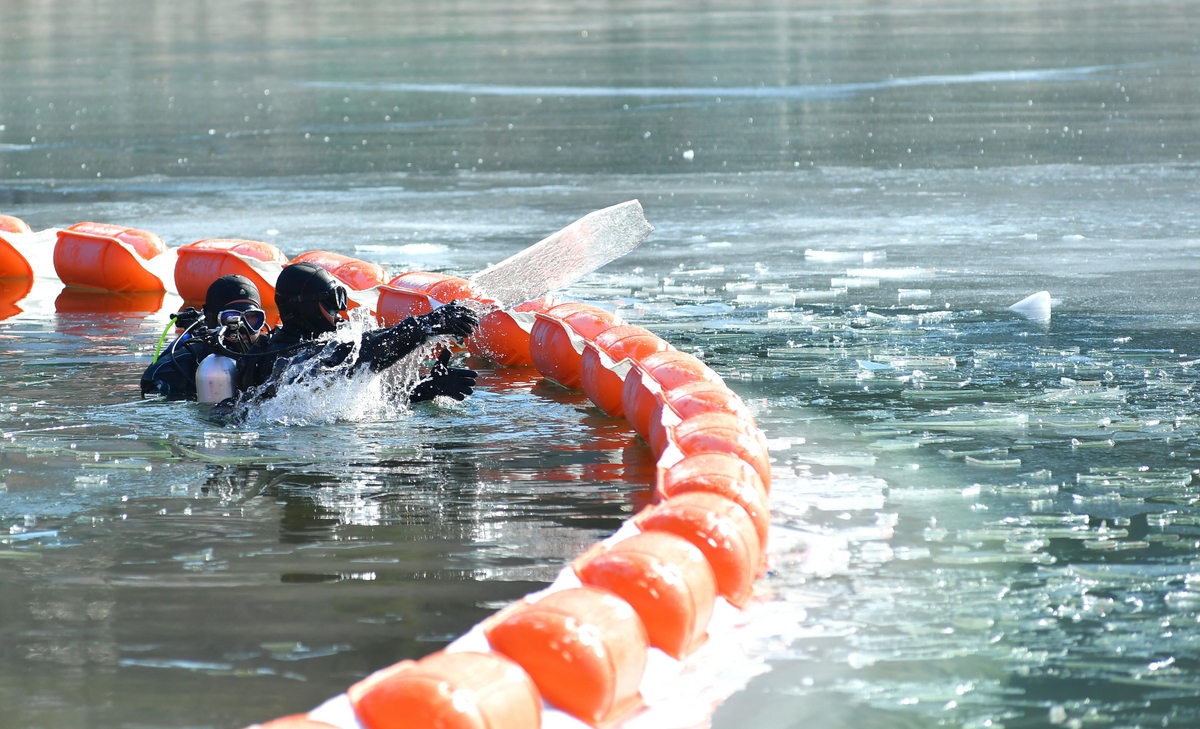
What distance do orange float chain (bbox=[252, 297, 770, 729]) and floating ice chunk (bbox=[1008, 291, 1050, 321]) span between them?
353 centimetres

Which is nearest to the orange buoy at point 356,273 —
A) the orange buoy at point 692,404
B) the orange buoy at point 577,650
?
the orange buoy at point 692,404

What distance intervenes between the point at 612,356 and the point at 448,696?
14.9 ft

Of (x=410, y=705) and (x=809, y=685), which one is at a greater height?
(x=410, y=705)

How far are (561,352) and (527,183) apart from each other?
807cm

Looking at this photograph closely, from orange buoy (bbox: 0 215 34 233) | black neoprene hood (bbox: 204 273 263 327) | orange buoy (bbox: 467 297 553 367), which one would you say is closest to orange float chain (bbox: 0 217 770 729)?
orange buoy (bbox: 467 297 553 367)

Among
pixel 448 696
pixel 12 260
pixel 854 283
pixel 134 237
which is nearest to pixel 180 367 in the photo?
pixel 134 237

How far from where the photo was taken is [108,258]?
12.5 m

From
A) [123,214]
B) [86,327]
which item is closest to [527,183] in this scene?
[123,214]

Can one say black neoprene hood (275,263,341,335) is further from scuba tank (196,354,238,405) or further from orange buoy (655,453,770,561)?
orange buoy (655,453,770,561)

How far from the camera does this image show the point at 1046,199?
15000 mm

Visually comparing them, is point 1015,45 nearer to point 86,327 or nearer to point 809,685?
point 86,327

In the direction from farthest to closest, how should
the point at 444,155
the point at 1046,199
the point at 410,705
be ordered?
the point at 444,155 → the point at 1046,199 → the point at 410,705

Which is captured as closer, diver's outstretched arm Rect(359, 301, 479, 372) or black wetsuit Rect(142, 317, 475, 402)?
diver's outstretched arm Rect(359, 301, 479, 372)

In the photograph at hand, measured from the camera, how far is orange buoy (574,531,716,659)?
16.1ft
